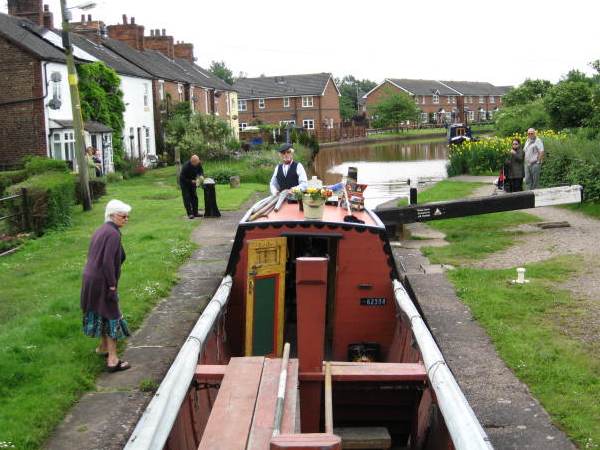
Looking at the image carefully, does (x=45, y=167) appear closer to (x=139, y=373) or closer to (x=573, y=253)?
(x=573, y=253)

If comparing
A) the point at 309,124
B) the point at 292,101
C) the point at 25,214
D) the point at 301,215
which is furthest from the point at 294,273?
the point at 292,101

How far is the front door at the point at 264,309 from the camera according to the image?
750cm

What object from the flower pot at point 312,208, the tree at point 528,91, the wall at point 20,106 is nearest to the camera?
the flower pot at point 312,208

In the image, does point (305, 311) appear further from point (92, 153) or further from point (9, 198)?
point (92, 153)

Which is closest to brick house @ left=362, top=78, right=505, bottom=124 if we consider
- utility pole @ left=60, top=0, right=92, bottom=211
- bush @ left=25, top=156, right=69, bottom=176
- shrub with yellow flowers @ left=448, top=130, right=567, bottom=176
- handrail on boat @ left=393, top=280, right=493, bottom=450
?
shrub with yellow flowers @ left=448, top=130, right=567, bottom=176

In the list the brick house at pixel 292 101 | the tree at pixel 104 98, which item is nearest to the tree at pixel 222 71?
the brick house at pixel 292 101

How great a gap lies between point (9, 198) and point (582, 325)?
1142 cm

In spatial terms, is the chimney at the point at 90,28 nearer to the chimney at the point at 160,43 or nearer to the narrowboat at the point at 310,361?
the chimney at the point at 160,43

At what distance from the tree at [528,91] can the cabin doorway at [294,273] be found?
45.7 m

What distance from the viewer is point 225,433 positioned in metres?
4.48

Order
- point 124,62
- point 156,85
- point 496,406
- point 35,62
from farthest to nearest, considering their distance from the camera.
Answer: point 156,85 → point 124,62 → point 35,62 → point 496,406

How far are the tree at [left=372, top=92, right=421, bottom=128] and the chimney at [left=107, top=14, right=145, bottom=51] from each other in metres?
47.3

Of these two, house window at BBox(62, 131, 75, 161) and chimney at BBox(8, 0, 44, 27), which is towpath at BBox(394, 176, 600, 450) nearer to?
house window at BBox(62, 131, 75, 161)

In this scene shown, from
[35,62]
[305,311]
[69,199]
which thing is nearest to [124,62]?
[35,62]
